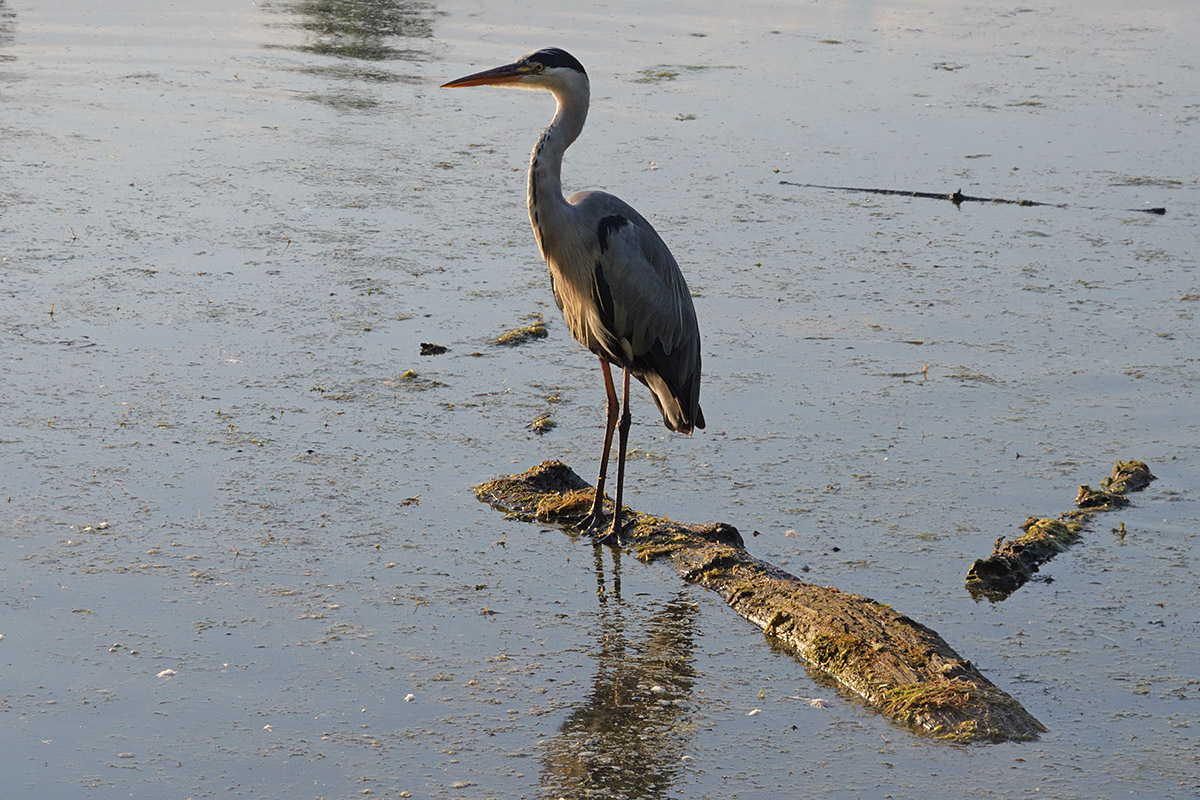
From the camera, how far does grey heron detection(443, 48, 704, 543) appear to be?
550 centimetres

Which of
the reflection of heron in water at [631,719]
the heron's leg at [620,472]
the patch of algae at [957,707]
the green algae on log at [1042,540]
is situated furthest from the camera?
the heron's leg at [620,472]

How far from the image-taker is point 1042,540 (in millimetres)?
5340

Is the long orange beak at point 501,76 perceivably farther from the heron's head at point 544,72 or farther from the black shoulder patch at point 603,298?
the black shoulder patch at point 603,298

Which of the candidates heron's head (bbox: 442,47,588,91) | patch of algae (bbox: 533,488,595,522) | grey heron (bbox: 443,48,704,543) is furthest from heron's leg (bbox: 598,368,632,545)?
heron's head (bbox: 442,47,588,91)

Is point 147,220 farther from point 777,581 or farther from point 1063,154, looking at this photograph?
point 1063,154

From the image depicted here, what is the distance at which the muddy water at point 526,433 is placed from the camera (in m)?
4.09

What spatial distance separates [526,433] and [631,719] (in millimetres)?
2193

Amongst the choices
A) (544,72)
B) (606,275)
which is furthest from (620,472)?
(544,72)

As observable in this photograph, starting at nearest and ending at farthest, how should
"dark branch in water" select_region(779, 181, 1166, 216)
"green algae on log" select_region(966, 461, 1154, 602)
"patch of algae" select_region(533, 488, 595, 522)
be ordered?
"green algae on log" select_region(966, 461, 1154, 602) → "patch of algae" select_region(533, 488, 595, 522) → "dark branch in water" select_region(779, 181, 1166, 216)

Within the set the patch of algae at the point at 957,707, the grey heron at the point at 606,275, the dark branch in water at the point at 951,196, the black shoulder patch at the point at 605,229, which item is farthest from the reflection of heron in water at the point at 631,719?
the dark branch in water at the point at 951,196

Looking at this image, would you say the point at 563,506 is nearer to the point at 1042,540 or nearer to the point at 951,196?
the point at 1042,540

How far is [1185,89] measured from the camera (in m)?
13.4

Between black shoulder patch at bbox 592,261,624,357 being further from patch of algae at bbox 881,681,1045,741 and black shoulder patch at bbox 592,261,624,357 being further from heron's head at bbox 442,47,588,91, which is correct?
patch of algae at bbox 881,681,1045,741

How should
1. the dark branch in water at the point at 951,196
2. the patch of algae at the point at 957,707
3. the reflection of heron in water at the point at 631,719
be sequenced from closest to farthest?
the reflection of heron in water at the point at 631,719
the patch of algae at the point at 957,707
the dark branch in water at the point at 951,196
